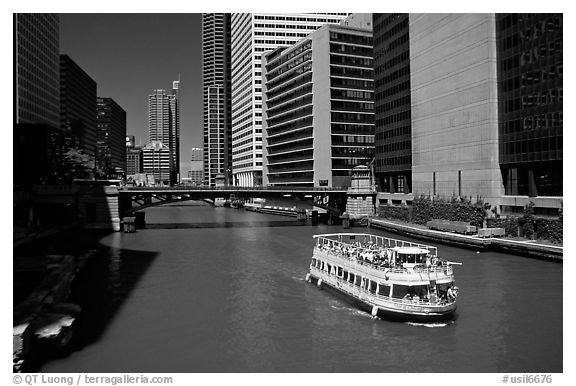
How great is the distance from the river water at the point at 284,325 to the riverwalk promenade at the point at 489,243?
125 centimetres

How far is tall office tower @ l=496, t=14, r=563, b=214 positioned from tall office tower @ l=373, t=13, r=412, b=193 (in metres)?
28.0

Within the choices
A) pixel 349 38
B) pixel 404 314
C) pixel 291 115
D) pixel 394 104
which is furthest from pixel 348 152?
pixel 404 314

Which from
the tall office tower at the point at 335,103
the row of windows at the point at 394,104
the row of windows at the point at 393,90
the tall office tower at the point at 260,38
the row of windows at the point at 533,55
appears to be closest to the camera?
the row of windows at the point at 533,55

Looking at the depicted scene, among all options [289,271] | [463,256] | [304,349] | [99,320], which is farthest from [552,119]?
[99,320]

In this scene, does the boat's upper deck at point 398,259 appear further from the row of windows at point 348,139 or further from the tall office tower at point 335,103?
the row of windows at point 348,139

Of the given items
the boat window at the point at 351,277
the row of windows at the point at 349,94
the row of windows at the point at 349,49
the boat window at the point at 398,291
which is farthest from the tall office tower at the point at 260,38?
the boat window at the point at 398,291

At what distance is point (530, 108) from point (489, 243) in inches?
672

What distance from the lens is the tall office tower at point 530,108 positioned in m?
61.6

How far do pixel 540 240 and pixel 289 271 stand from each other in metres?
28.6

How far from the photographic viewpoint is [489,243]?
211 feet

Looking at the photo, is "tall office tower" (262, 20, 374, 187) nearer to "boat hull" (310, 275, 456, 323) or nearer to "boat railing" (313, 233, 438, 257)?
"boat railing" (313, 233, 438, 257)

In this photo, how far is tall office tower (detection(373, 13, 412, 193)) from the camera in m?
101

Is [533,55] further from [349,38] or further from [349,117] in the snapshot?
[349,38]
